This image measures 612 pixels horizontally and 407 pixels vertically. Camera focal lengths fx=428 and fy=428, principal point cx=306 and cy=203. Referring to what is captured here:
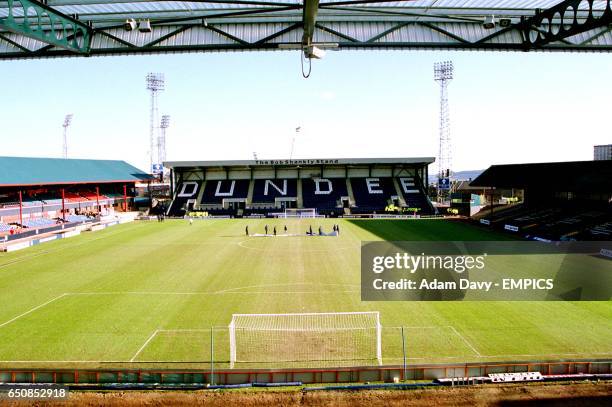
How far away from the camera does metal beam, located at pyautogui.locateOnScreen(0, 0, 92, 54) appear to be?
1168 centimetres

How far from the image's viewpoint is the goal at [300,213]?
63991 millimetres

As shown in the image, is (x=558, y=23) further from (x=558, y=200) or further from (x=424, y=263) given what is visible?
(x=558, y=200)

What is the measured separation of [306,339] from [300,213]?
160 feet

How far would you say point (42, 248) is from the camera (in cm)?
3703

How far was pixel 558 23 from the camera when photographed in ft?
47.2

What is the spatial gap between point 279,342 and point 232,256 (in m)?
17.3

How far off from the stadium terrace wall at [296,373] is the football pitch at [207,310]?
108 cm

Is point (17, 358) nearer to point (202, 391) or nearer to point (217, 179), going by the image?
point (202, 391)

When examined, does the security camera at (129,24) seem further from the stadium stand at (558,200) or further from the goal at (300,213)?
the goal at (300,213)

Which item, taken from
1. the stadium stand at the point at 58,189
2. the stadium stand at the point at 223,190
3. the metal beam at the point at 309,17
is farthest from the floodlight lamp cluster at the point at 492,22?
the stadium stand at the point at 223,190

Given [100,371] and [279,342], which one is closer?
[100,371]

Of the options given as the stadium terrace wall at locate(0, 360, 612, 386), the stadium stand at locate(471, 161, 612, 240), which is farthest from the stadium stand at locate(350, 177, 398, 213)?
the stadium terrace wall at locate(0, 360, 612, 386)

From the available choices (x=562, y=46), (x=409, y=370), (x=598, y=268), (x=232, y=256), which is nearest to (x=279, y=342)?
(x=409, y=370)

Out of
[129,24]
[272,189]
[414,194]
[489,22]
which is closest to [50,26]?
[129,24]
